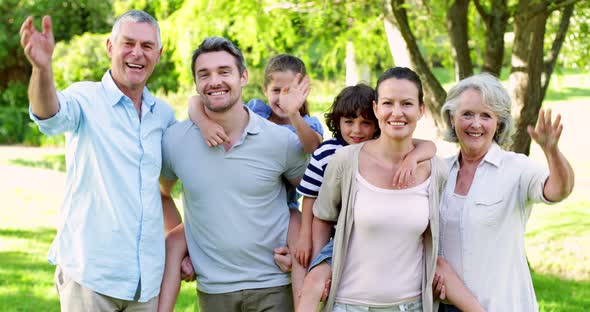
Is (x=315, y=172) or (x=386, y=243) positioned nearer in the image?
(x=386, y=243)

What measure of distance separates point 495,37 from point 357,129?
13.9 feet

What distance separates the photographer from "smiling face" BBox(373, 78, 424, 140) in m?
3.40

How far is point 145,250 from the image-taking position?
3.63 metres

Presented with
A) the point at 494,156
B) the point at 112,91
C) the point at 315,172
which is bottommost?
the point at 315,172

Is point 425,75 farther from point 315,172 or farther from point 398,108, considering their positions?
point 398,108

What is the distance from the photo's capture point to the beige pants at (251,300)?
12.8ft

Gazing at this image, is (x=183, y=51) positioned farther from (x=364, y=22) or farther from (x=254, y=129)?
(x=254, y=129)

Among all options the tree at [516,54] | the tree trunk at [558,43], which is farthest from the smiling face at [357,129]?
the tree trunk at [558,43]

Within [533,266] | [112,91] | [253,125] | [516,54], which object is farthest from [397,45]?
[112,91]

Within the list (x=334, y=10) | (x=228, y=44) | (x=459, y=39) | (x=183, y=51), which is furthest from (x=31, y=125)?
(x=228, y=44)

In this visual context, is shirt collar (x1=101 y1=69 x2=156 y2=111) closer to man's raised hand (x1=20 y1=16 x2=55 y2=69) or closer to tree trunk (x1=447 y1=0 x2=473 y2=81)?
man's raised hand (x1=20 y1=16 x2=55 y2=69)

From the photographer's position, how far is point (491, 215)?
3.54m

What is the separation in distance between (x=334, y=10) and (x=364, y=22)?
0.45 m

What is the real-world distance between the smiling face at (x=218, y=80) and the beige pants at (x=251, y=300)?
96cm
